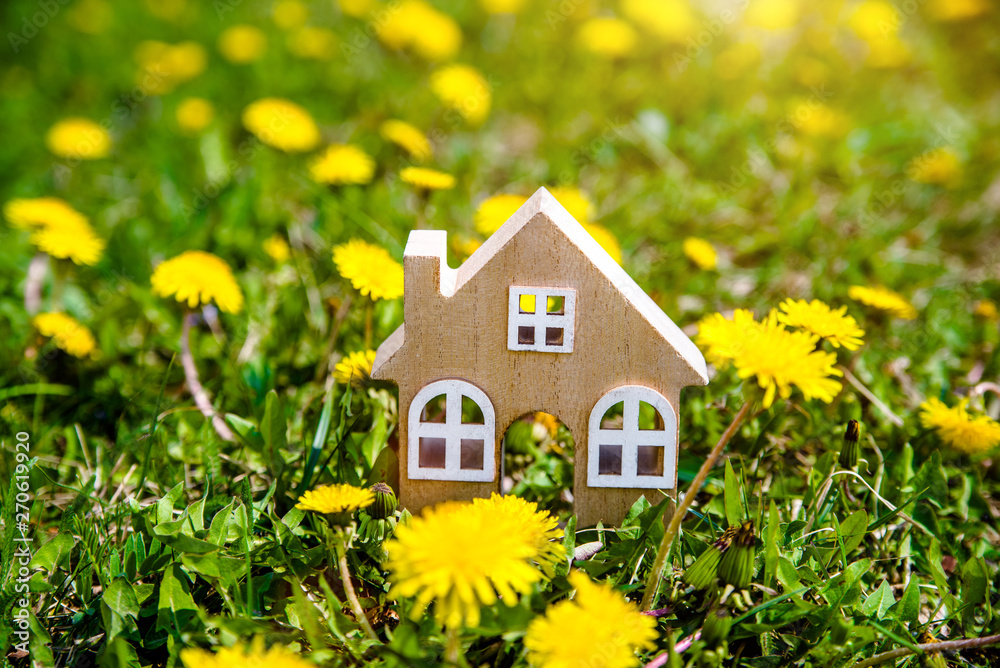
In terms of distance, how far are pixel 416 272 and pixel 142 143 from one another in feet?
9.35

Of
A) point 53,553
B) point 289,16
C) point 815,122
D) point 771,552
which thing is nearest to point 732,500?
point 771,552

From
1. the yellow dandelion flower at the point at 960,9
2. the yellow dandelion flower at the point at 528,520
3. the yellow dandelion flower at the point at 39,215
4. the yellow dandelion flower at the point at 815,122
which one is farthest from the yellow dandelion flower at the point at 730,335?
the yellow dandelion flower at the point at 960,9

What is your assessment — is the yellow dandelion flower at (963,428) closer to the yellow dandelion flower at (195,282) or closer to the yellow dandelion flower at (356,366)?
the yellow dandelion flower at (356,366)

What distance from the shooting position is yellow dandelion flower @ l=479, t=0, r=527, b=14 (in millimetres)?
4332

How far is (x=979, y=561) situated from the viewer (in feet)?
4.89

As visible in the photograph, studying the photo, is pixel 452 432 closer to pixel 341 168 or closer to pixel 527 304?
pixel 527 304

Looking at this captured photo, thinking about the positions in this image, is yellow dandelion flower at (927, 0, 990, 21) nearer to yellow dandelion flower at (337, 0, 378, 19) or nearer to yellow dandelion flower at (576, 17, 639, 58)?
yellow dandelion flower at (576, 17, 639, 58)

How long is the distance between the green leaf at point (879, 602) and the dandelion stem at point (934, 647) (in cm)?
9

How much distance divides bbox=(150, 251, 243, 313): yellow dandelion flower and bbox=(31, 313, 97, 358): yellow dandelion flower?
0.37 metres

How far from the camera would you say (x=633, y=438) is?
1.54m

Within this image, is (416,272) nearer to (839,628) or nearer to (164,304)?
(839,628)

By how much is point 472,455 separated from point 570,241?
0.58 metres

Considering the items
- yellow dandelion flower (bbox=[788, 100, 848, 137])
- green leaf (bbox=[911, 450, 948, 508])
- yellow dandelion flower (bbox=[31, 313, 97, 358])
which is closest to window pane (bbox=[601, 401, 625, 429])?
green leaf (bbox=[911, 450, 948, 508])

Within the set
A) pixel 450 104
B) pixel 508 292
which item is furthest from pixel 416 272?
pixel 450 104
